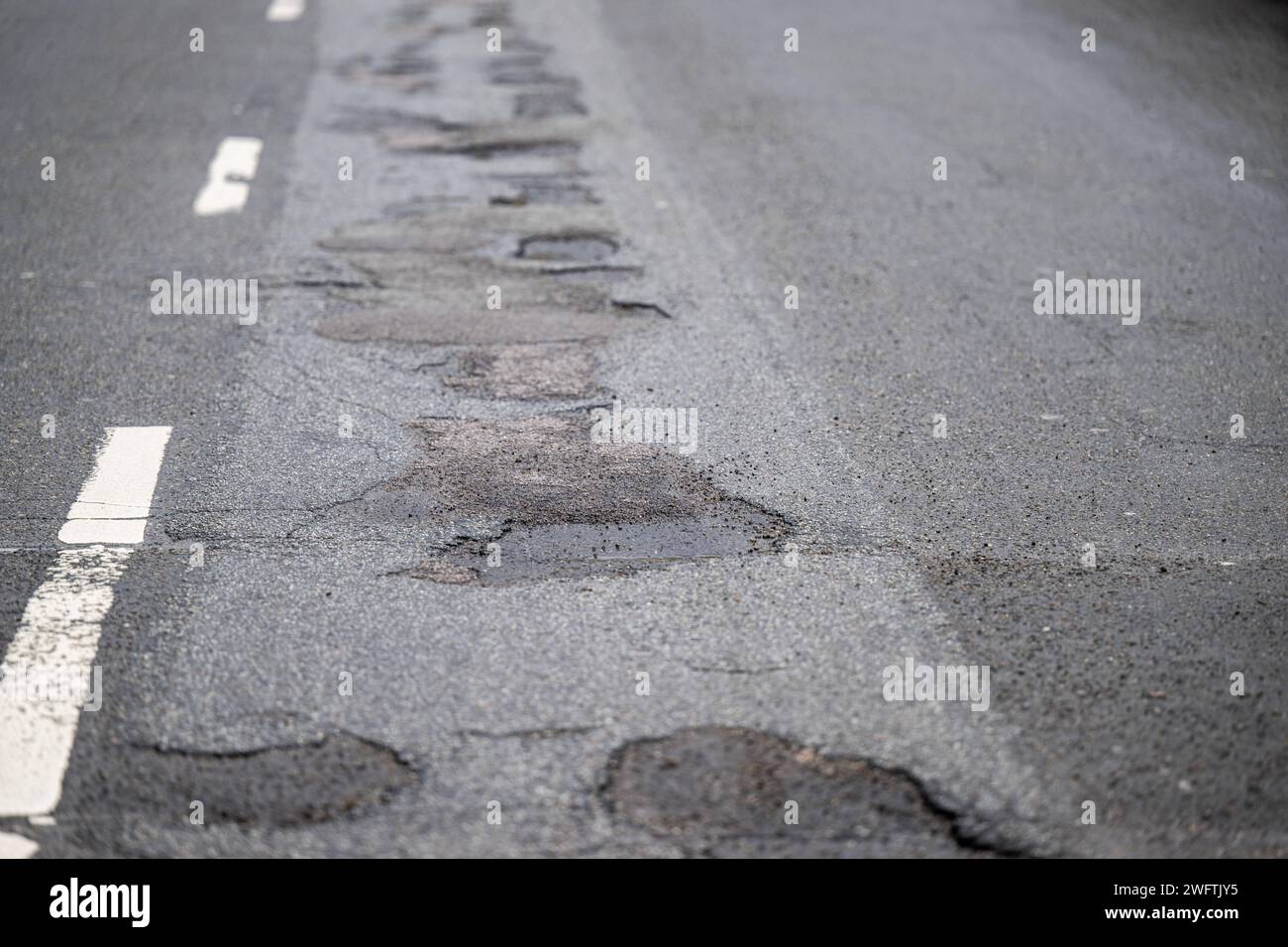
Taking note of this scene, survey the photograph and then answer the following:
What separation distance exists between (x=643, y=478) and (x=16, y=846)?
8.30 feet

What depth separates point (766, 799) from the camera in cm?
335

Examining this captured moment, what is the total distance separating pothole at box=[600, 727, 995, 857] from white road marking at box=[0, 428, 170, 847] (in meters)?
1.43

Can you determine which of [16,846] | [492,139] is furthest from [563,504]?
[492,139]

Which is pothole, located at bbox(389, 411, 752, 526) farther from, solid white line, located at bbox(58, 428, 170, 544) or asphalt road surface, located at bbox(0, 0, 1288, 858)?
solid white line, located at bbox(58, 428, 170, 544)

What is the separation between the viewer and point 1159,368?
6207 millimetres

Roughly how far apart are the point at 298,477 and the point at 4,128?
20.4 feet

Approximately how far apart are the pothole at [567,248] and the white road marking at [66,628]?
2803mm

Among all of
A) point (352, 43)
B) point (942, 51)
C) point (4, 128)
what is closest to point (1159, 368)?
point (942, 51)

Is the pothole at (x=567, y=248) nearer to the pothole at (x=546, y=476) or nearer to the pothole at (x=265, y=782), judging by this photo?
the pothole at (x=546, y=476)

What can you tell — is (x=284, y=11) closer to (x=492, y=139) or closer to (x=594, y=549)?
(x=492, y=139)

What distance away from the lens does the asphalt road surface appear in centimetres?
341

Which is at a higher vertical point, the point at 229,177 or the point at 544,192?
the point at 229,177
